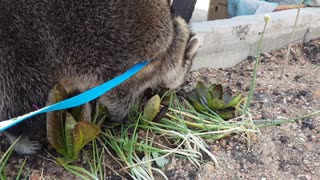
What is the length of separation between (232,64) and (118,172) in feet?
5.25

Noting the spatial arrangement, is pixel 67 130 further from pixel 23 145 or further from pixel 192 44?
pixel 192 44

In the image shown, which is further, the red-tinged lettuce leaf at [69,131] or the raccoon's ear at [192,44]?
the raccoon's ear at [192,44]

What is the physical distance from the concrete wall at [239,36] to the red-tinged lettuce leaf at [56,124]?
1360 mm

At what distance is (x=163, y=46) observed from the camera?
8.61 ft

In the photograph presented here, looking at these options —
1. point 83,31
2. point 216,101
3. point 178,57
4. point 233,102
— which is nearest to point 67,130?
point 83,31

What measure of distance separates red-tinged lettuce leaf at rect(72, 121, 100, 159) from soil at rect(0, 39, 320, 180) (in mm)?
206

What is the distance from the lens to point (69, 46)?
2.41 m

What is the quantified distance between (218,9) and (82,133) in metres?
2.63

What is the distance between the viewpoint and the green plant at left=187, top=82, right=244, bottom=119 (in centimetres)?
288

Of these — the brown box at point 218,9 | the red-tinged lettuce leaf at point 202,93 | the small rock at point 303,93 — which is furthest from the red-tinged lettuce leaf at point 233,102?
the brown box at point 218,9

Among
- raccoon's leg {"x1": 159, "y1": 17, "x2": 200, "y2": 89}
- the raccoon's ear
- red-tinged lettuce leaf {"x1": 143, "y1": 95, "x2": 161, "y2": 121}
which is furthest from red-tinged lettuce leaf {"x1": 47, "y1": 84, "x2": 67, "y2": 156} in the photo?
the raccoon's ear

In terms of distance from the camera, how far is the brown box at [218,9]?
4.54m

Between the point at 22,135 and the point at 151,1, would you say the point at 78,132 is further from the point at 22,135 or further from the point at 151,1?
the point at 151,1

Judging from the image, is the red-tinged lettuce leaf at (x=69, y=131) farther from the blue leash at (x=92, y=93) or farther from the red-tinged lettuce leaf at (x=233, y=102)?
the red-tinged lettuce leaf at (x=233, y=102)
